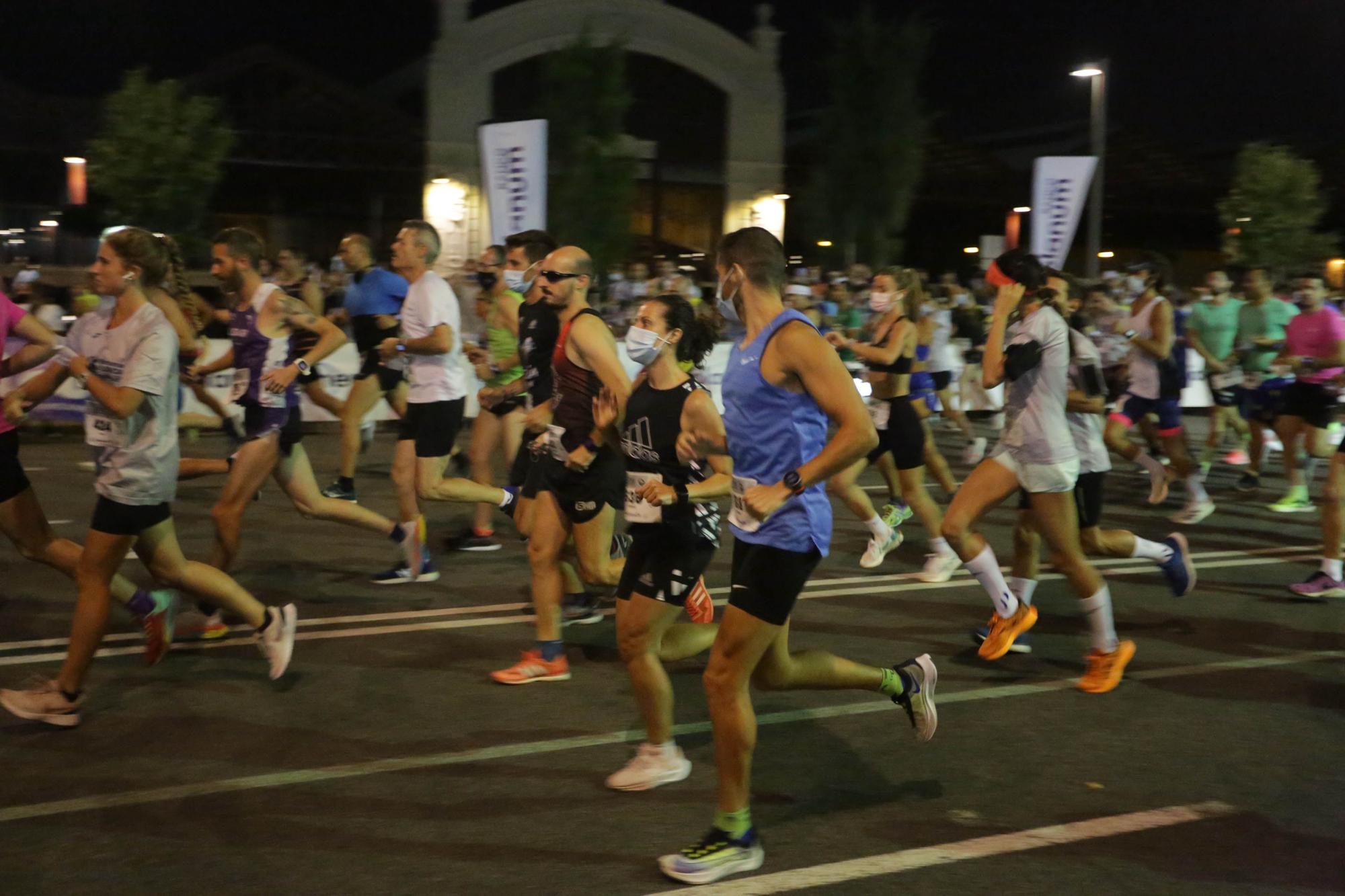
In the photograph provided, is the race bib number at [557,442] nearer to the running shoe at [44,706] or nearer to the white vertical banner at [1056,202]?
the running shoe at [44,706]

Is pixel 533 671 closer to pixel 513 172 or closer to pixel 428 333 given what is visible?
pixel 428 333

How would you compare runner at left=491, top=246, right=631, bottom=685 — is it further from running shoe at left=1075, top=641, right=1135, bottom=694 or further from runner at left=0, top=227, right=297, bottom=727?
running shoe at left=1075, top=641, right=1135, bottom=694

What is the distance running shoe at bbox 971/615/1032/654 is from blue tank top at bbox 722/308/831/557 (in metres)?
2.82

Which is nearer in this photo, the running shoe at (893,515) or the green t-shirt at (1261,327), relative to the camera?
the running shoe at (893,515)

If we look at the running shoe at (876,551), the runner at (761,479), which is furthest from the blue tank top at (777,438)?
the running shoe at (876,551)

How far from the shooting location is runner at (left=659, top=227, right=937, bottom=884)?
155 inches

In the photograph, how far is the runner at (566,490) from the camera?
230 inches

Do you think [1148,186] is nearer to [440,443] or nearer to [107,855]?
[440,443]

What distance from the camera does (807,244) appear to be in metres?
34.7

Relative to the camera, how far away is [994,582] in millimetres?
6457

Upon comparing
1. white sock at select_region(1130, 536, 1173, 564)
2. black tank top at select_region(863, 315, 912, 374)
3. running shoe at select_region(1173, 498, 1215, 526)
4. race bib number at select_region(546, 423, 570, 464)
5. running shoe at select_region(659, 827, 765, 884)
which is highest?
black tank top at select_region(863, 315, 912, 374)

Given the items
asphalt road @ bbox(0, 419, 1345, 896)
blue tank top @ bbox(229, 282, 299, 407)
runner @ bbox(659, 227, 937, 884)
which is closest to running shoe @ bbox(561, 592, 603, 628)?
asphalt road @ bbox(0, 419, 1345, 896)

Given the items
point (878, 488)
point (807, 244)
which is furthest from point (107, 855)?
point (807, 244)

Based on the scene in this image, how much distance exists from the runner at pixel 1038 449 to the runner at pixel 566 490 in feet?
5.56
